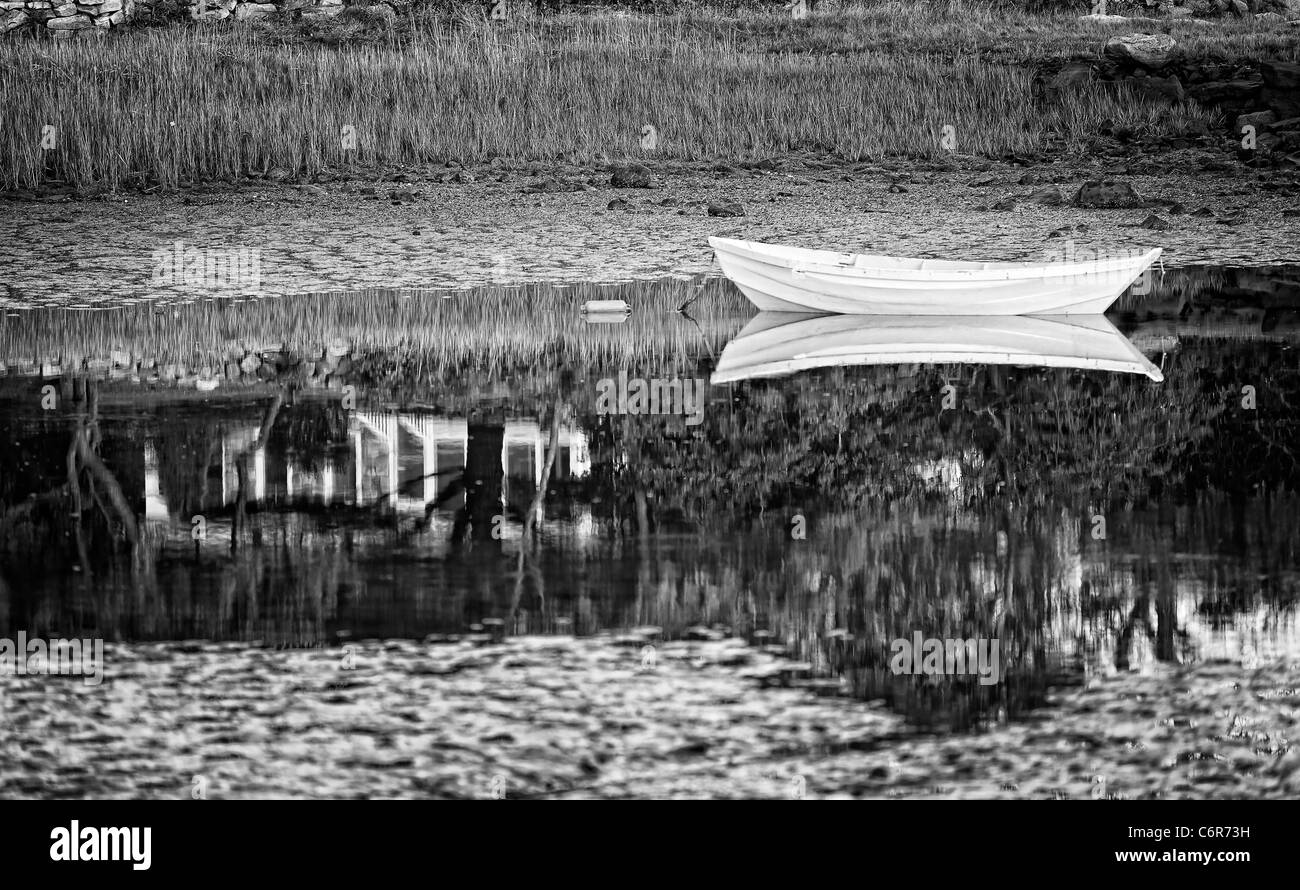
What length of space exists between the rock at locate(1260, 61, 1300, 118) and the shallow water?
35.0 feet

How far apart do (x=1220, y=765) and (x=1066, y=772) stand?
17.4 inches

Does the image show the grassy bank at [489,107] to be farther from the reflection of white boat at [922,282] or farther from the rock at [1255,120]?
the reflection of white boat at [922,282]

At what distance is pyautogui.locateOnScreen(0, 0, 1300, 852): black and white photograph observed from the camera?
493 cm

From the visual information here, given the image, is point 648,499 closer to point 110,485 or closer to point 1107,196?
point 110,485

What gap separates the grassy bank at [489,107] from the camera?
17.8 metres

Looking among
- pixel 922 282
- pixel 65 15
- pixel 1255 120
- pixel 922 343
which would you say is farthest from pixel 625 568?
pixel 65 15

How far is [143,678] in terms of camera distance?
17.6 ft

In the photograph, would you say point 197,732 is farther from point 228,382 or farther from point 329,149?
point 329,149

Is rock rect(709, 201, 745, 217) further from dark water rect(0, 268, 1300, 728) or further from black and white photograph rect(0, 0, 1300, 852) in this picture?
dark water rect(0, 268, 1300, 728)

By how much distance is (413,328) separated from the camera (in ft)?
38.2

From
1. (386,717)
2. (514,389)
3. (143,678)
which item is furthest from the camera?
(514,389)

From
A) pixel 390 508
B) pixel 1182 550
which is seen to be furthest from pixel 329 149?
pixel 1182 550

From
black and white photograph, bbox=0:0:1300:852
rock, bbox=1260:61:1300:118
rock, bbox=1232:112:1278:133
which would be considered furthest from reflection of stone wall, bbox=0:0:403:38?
rock, bbox=1232:112:1278:133
